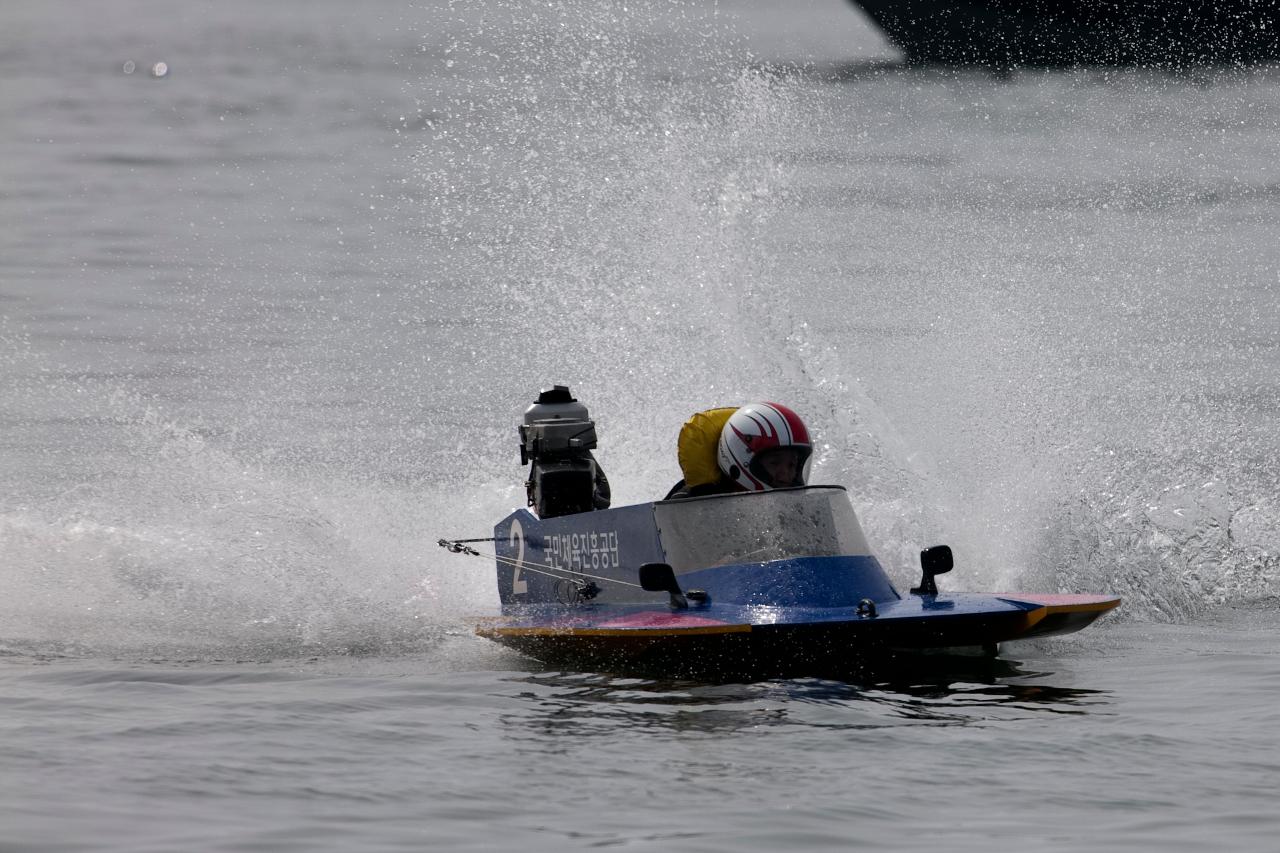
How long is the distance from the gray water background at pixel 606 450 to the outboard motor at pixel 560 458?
98 cm

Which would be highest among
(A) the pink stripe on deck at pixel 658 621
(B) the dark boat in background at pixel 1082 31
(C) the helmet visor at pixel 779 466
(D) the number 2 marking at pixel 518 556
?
(B) the dark boat in background at pixel 1082 31

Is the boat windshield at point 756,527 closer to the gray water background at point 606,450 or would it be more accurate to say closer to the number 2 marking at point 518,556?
the gray water background at point 606,450

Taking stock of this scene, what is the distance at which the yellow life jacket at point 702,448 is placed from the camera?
9.57m

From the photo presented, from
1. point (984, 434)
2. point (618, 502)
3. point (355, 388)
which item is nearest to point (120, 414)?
point (355, 388)

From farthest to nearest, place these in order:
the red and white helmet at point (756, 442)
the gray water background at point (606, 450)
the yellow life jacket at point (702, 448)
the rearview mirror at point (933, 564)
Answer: the yellow life jacket at point (702, 448)
the red and white helmet at point (756, 442)
the rearview mirror at point (933, 564)
the gray water background at point (606, 450)

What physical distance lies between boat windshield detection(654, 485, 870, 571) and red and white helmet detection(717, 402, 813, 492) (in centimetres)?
36

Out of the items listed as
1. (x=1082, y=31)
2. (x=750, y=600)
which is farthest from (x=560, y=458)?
(x=1082, y=31)

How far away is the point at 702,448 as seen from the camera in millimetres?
9562

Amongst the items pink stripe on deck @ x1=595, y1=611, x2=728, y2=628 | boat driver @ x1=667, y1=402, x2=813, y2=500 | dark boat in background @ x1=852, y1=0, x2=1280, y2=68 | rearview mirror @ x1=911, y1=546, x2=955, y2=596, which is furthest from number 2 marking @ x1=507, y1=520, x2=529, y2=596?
dark boat in background @ x1=852, y1=0, x2=1280, y2=68

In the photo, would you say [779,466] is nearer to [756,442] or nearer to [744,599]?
[756,442]

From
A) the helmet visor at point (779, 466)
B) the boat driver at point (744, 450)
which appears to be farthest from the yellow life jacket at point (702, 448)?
the helmet visor at point (779, 466)

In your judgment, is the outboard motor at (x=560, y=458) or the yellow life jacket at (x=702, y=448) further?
the outboard motor at (x=560, y=458)

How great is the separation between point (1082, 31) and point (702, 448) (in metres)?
50.2

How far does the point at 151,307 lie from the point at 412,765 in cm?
1781
